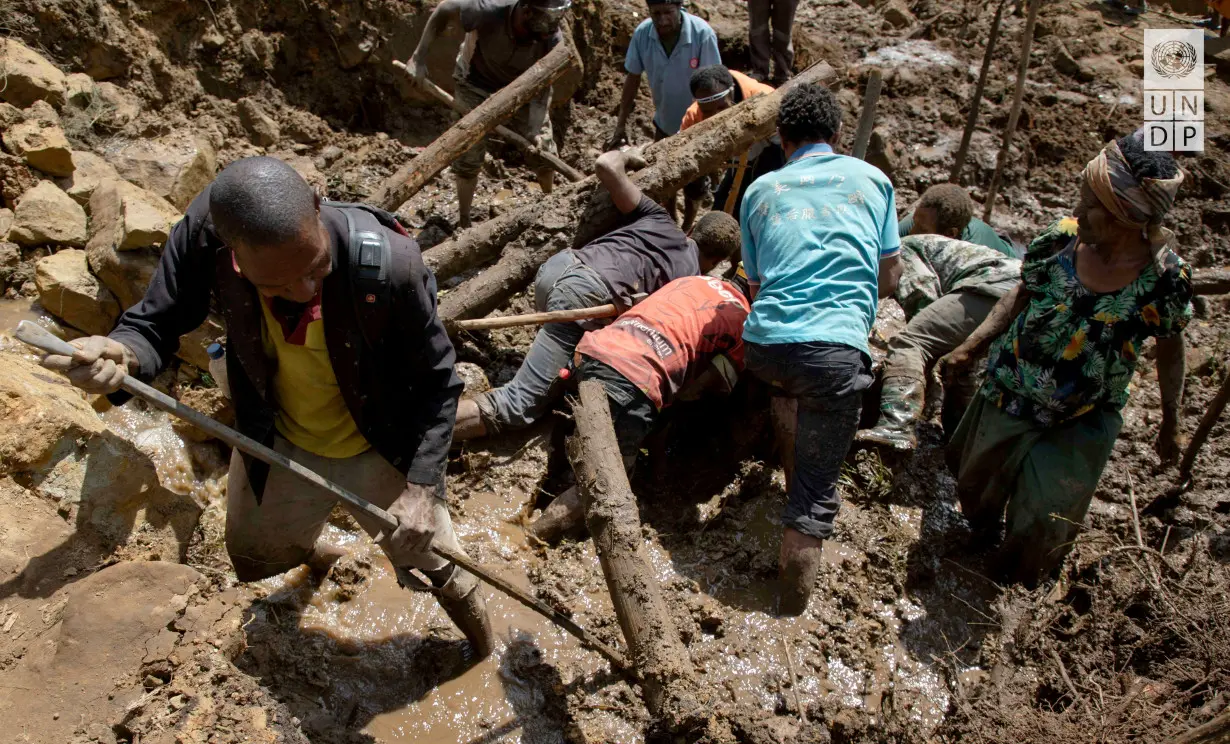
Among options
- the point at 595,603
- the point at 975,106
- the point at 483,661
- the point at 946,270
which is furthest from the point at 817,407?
the point at 975,106

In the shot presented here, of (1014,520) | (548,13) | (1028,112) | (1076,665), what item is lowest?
(1076,665)

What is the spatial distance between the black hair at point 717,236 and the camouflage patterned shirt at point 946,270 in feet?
3.22

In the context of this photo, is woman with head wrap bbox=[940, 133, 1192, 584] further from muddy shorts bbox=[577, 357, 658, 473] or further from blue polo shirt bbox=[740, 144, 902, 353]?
muddy shorts bbox=[577, 357, 658, 473]

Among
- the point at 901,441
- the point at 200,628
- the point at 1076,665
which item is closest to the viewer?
the point at 200,628

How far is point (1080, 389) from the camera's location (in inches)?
132

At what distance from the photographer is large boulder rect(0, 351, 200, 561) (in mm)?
2695

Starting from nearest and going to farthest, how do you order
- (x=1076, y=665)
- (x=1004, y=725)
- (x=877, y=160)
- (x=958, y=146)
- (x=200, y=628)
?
(x=200, y=628), (x=1004, y=725), (x=1076, y=665), (x=877, y=160), (x=958, y=146)

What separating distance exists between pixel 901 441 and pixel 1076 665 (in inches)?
49.2

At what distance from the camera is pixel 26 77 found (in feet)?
14.1

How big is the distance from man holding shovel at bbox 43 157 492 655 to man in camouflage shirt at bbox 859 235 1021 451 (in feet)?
7.80

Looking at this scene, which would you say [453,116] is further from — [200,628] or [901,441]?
[200,628]

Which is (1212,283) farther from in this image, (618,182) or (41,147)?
(41,147)

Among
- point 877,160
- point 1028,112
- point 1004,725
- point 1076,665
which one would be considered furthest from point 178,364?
point 1028,112

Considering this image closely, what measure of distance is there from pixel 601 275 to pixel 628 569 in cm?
176
